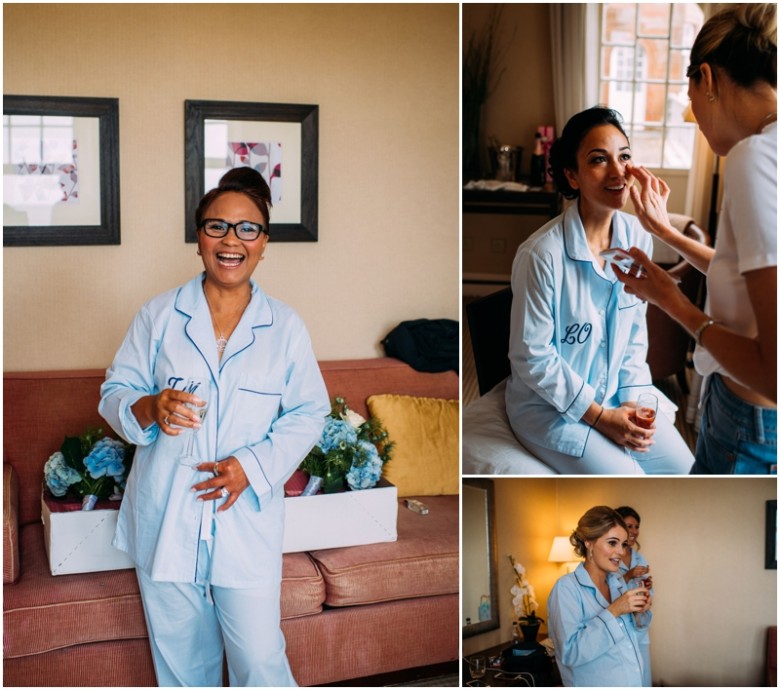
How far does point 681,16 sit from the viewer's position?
2.00 meters

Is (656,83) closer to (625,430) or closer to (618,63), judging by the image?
(618,63)

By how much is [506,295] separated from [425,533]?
126cm

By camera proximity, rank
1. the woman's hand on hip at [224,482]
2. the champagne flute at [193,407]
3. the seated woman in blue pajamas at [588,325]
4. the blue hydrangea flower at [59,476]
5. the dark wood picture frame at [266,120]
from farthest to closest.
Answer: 1. the dark wood picture frame at [266,120]
2. the blue hydrangea flower at [59,476]
3. the woman's hand on hip at [224,482]
4. the champagne flute at [193,407]
5. the seated woman in blue pajamas at [588,325]

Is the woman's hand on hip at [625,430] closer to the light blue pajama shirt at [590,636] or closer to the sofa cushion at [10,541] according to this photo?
the light blue pajama shirt at [590,636]

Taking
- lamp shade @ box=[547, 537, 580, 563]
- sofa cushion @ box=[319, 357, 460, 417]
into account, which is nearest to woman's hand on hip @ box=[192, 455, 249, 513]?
lamp shade @ box=[547, 537, 580, 563]

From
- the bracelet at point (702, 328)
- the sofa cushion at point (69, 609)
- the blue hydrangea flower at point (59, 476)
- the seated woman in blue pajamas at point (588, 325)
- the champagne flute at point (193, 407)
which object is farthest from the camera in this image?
the blue hydrangea flower at point (59, 476)

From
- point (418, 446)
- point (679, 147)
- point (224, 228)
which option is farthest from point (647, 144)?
point (418, 446)

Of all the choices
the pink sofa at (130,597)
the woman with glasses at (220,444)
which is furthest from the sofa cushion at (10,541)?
the woman with glasses at (220,444)

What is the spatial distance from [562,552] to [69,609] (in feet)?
4.52

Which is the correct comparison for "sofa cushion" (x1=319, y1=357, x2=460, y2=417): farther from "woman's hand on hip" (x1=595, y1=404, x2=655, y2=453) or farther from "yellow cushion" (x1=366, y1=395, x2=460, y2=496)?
"woman's hand on hip" (x1=595, y1=404, x2=655, y2=453)

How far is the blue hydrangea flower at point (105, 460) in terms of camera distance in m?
2.75

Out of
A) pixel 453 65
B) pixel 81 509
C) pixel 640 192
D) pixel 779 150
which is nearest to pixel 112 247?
pixel 81 509

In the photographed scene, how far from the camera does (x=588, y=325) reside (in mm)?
2012

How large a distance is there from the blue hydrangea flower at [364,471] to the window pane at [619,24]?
1.49 metres
